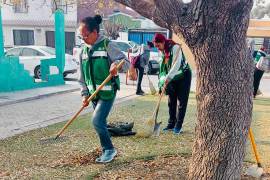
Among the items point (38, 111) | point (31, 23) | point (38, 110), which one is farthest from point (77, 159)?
point (31, 23)

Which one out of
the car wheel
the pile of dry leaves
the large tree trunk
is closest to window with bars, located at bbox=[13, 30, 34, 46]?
the car wheel

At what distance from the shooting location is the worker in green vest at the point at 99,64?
4027mm

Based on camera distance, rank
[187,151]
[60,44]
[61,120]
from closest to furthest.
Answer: [187,151] < [61,120] < [60,44]

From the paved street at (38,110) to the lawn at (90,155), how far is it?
563mm

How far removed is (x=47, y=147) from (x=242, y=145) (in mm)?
2848

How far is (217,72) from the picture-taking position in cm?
315

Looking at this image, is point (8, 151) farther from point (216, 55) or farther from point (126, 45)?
point (126, 45)

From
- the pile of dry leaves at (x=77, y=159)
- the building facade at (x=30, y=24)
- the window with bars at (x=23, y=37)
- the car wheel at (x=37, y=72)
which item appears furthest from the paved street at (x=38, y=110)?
the window with bars at (x=23, y=37)

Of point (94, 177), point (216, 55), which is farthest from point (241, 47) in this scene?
point (94, 177)

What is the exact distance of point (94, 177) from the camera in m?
3.88

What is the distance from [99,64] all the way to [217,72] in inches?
60.6

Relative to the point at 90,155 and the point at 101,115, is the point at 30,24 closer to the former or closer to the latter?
the point at 90,155

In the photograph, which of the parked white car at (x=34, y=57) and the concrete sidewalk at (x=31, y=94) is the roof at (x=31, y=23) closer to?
the parked white car at (x=34, y=57)

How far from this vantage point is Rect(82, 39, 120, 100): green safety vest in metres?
4.11
